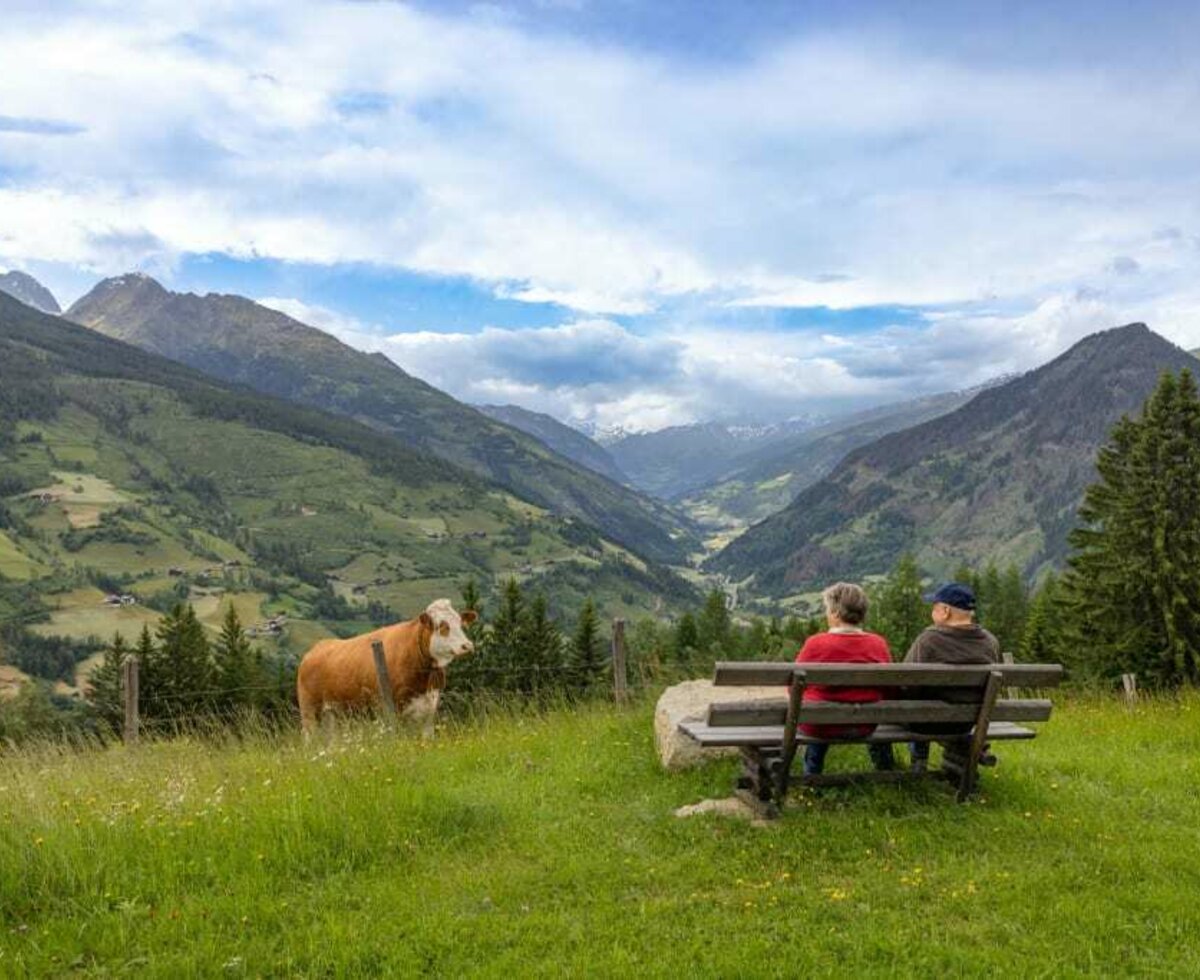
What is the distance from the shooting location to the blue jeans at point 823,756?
29.7 feet

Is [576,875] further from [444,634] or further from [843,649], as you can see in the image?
[444,634]

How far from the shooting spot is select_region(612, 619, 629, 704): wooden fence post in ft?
54.0

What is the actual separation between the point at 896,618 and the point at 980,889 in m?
68.6

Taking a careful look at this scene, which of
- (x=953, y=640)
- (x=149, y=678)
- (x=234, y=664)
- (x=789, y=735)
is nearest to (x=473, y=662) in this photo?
(x=234, y=664)

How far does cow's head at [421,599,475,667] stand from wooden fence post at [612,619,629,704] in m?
2.92

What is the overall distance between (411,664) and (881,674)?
31.1ft

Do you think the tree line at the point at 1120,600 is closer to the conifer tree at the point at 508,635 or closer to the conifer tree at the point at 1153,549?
the conifer tree at the point at 1153,549

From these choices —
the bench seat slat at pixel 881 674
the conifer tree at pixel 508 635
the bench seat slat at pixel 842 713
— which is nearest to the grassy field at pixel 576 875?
the bench seat slat at pixel 842 713

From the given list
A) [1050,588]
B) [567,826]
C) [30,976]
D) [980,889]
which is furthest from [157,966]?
[1050,588]

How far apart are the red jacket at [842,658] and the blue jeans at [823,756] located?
205 millimetres

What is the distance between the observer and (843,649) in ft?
28.8

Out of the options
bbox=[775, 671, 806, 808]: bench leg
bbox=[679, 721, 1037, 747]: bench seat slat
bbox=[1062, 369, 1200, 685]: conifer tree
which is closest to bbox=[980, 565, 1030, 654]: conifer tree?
bbox=[1062, 369, 1200, 685]: conifer tree

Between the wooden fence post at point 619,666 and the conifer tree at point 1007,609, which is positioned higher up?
the wooden fence post at point 619,666

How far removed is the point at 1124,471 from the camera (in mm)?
37562
